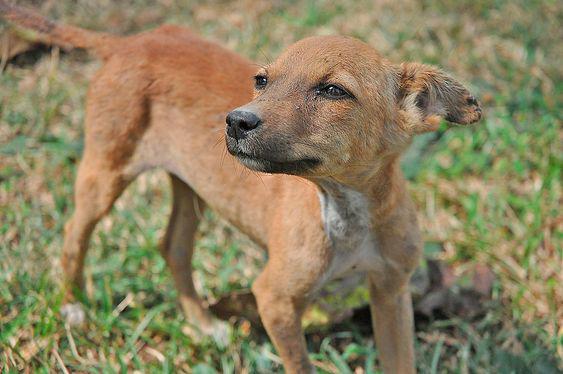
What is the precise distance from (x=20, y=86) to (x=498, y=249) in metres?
4.49

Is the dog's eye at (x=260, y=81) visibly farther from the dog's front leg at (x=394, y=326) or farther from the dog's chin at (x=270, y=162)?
the dog's front leg at (x=394, y=326)

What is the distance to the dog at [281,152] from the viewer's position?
138 inches

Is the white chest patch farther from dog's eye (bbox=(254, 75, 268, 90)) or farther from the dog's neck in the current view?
dog's eye (bbox=(254, 75, 268, 90))

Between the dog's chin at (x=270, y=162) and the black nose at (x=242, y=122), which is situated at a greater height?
the black nose at (x=242, y=122)

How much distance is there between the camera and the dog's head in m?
3.34

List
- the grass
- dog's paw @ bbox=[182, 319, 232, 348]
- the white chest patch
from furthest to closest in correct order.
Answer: dog's paw @ bbox=[182, 319, 232, 348] → the grass → the white chest patch

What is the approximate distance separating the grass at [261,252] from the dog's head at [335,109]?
1787 millimetres

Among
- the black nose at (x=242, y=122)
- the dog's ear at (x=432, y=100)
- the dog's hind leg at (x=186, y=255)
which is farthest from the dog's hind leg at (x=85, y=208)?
the dog's ear at (x=432, y=100)

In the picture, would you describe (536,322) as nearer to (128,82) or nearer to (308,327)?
(308,327)

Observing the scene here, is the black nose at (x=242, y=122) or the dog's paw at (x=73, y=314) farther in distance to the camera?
the dog's paw at (x=73, y=314)

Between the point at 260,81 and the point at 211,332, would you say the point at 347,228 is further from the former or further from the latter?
the point at 211,332

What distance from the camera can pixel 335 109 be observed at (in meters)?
3.50

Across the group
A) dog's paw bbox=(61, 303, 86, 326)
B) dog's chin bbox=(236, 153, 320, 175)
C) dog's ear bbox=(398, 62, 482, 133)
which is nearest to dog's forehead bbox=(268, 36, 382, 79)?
dog's ear bbox=(398, 62, 482, 133)

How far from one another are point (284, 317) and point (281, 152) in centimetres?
116
